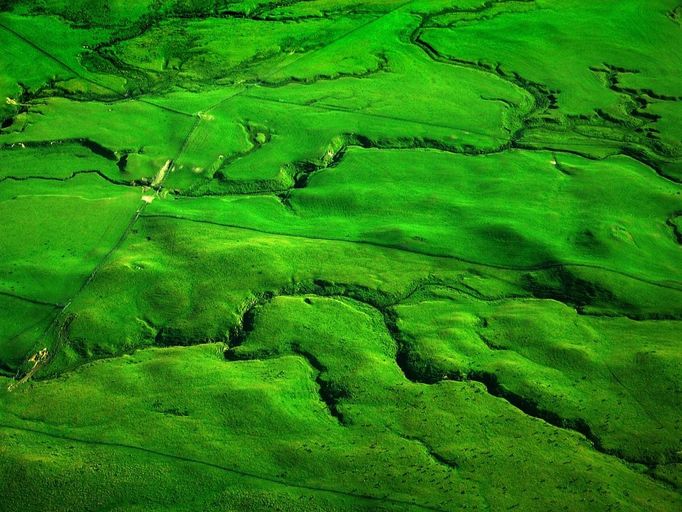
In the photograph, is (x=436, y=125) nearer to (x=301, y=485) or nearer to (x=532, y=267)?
(x=532, y=267)

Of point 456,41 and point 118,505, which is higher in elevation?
point 456,41

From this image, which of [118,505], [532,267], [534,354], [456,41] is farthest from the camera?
[456,41]

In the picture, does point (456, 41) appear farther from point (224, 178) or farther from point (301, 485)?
point (301, 485)

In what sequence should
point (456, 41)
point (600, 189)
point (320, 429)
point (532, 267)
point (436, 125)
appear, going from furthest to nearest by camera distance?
1. point (456, 41)
2. point (436, 125)
3. point (600, 189)
4. point (532, 267)
5. point (320, 429)

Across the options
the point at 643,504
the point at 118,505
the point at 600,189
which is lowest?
the point at 118,505

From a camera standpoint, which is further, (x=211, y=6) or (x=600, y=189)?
(x=211, y=6)

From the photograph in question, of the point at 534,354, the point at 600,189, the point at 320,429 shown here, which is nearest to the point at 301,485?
the point at 320,429

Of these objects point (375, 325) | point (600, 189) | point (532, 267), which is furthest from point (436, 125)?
point (375, 325)
